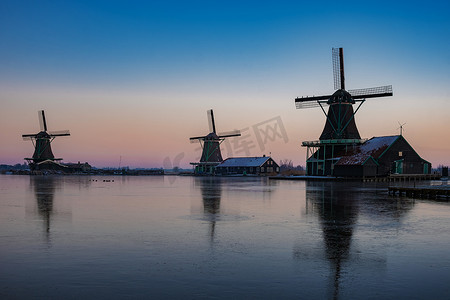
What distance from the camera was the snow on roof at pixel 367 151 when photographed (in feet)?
189

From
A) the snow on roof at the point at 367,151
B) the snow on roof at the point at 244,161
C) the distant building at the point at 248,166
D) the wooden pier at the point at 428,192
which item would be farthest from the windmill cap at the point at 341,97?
the snow on roof at the point at 244,161

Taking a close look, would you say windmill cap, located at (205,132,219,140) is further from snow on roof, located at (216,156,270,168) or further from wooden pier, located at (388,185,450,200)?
wooden pier, located at (388,185,450,200)

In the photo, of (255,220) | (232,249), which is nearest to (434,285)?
(232,249)

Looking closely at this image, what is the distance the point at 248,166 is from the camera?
98.1 meters

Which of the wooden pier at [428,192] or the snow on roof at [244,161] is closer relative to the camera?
the wooden pier at [428,192]

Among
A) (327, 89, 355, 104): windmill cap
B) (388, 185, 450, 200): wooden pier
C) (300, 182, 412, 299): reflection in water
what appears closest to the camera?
(300, 182, 412, 299): reflection in water

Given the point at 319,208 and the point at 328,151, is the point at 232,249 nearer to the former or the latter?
the point at 319,208

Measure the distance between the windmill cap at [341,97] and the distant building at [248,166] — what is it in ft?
124

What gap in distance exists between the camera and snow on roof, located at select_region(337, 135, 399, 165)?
5766 centimetres

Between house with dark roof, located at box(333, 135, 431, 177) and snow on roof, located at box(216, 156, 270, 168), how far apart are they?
36767 millimetres

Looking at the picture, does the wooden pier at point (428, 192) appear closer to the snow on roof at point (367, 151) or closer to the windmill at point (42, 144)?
the snow on roof at point (367, 151)

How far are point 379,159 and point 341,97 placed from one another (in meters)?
10.4

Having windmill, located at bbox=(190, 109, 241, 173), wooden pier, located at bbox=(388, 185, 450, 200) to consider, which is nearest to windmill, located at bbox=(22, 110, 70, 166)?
windmill, located at bbox=(190, 109, 241, 173)

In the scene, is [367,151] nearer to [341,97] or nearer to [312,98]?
[341,97]
